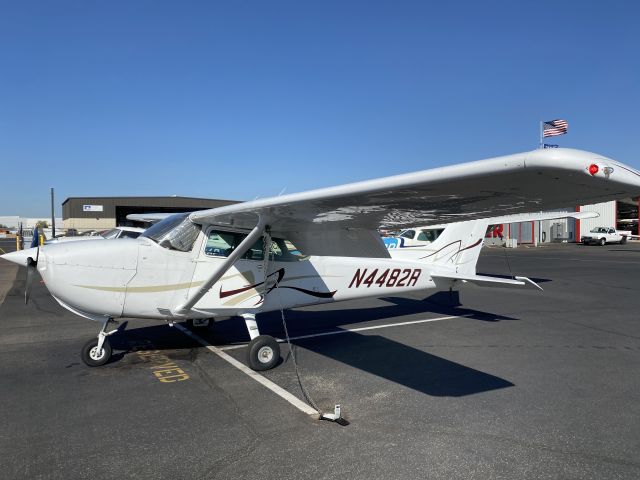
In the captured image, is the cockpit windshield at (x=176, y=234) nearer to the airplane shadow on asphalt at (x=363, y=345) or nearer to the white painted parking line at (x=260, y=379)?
the white painted parking line at (x=260, y=379)

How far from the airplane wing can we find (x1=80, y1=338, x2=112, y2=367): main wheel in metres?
2.04

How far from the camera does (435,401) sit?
4.48m

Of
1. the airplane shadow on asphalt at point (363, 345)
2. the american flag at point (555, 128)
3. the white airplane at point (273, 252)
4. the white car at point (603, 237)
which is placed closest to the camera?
the white airplane at point (273, 252)

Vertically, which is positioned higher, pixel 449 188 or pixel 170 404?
pixel 449 188

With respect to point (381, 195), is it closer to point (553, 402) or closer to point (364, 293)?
point (553, 402)

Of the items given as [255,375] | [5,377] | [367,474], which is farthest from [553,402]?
[5,377]

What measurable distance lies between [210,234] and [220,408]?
2421 mm

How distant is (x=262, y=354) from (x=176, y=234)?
190 centimetres

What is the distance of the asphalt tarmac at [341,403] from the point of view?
10.7 feet

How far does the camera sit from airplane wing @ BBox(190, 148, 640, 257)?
2562 mm

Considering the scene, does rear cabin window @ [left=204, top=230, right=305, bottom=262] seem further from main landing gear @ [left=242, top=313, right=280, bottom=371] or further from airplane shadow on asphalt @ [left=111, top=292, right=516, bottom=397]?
airplane shadow on asphalt @ [left=111, top=292, right=516, bottom=397]

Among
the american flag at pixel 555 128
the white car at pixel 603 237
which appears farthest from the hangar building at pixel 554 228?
the american flag at pixel 555 128

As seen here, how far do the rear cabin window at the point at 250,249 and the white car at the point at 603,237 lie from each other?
1681 inches

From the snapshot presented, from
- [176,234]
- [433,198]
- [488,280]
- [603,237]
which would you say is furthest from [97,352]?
[603,237]
